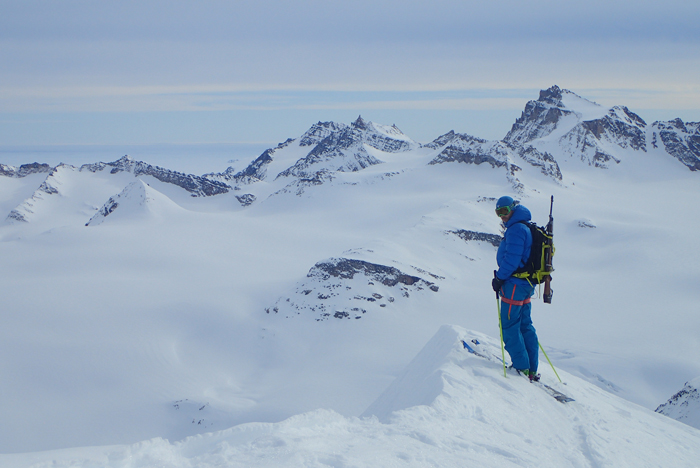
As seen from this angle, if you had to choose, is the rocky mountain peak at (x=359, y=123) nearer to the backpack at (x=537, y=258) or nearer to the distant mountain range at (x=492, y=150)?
the distant mountain range at (x=492, y=150)

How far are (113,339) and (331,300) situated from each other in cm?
1257

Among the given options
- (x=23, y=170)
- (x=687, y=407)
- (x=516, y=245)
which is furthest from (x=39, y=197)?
(x=687, y=407)

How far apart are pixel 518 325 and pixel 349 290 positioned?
22.3m

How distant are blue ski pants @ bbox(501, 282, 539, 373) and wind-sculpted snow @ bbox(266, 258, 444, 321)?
20.8 m

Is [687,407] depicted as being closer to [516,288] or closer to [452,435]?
[516,288]

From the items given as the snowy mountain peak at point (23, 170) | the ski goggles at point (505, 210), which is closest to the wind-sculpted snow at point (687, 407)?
the ski goggles at point (505, 210)

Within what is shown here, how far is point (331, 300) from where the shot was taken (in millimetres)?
29281

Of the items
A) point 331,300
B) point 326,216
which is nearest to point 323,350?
point 331,300

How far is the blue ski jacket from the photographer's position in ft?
23.7

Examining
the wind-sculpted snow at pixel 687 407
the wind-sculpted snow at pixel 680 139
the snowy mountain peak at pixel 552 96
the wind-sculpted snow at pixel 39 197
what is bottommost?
the wind-sculpted snow at pixel 39 197

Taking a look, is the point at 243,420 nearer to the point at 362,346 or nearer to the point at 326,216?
the point at 362,346

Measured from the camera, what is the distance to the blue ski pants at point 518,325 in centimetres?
753

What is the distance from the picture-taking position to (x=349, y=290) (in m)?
29.7

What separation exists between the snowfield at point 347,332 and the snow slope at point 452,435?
0.11 ft
